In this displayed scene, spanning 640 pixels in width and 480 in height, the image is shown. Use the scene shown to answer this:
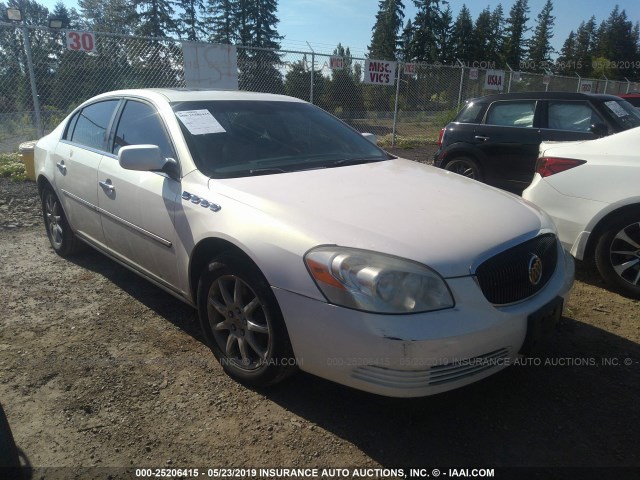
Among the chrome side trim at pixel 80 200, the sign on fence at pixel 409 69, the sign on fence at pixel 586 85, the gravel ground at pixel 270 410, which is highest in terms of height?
the sign on fence at pixel 409 69

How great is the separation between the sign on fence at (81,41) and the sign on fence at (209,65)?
5.46 ft

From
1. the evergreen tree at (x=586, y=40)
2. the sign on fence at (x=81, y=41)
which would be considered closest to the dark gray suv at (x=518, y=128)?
the sign on fence at (x=81, y=41)

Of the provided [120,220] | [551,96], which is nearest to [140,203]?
[120,220]

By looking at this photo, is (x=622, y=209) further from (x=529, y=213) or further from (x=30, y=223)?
(x=30, y=223)

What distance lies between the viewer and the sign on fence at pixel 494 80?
15.8 m

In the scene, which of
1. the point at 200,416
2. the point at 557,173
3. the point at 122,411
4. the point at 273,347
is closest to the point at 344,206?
the point at 273,347

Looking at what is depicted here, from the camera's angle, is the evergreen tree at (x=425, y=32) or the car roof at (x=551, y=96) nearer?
the car roof at (x=551, y=96)

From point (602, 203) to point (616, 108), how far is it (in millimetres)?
3177

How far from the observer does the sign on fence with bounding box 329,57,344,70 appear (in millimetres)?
12020

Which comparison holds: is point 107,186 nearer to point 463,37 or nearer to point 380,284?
point 380,284

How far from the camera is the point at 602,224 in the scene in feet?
12.3

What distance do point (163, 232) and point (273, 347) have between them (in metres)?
1.10

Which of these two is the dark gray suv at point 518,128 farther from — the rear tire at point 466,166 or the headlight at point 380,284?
the headlight at point 380,284

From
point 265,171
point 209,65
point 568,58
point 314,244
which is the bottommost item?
point 314,244
